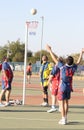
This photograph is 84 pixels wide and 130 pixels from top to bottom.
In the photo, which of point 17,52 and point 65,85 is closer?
point 65,85

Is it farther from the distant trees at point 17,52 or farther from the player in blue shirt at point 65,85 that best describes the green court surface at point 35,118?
the distant trees at point 17,52

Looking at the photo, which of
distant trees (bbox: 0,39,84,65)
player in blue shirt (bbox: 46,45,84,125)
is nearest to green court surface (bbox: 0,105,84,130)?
player in blue shirt (bbox: 46,45,84,125)

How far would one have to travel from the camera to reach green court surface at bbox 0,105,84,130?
41.0 ft

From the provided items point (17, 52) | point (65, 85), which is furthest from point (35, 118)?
point (17, 52)

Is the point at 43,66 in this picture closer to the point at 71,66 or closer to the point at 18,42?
the point at 71,66

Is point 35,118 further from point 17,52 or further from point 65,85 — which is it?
point 17,52

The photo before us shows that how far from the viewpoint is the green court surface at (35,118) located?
12.5 m

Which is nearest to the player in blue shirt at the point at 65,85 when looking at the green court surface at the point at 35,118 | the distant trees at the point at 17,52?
the green court surface at the point at 35,118

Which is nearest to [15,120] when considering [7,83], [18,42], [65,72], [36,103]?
[65,72]

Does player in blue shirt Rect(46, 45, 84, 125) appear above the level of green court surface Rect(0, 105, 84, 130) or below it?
above

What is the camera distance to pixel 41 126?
1261 cm

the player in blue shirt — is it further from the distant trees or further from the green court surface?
the distant trees

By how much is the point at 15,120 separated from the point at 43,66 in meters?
4.46

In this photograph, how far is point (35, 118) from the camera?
1421 cm
